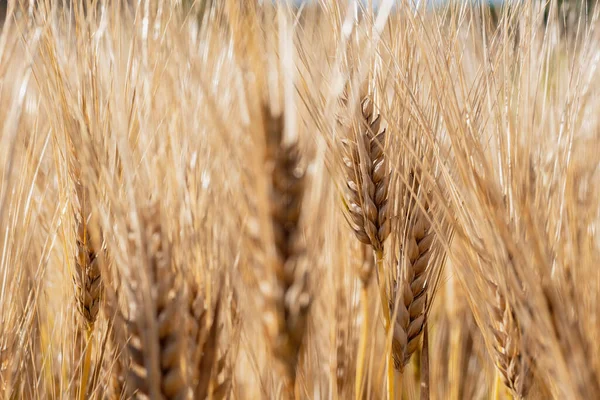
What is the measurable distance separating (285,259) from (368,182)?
0.29 metres

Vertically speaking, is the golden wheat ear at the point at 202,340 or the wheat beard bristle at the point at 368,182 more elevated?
the wheat beard bristle at the point at 368,182

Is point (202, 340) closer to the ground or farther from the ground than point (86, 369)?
farther from the ground

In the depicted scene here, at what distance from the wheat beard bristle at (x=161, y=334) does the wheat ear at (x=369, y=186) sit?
283 mm

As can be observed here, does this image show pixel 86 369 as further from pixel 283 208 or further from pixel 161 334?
pixel 283 208

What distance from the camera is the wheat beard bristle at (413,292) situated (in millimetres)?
759

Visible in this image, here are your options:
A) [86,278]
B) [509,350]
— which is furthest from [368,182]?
[86,278]

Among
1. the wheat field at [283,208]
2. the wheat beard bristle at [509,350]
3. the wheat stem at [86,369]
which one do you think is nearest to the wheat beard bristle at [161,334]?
the wheat field at [283,208]

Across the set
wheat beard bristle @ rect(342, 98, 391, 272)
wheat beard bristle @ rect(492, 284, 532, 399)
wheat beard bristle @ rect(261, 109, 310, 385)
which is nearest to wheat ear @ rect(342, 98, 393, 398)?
wheat beard bristle @ rect(342, 98, 391, 272)

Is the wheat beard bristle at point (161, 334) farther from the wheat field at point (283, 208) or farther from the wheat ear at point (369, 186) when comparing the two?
the wheat ear at point (369, 186)

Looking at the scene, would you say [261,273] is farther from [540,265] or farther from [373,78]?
[373,78]

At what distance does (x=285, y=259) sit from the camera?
482mm

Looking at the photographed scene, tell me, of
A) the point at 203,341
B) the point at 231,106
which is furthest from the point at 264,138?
the point at 231,106

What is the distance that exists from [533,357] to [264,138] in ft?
1.14

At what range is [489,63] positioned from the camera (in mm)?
730
